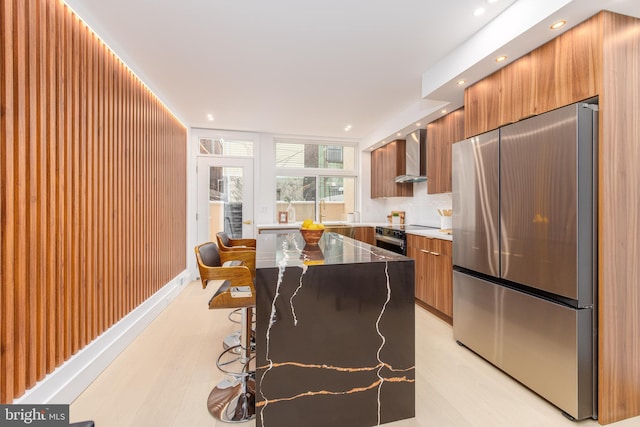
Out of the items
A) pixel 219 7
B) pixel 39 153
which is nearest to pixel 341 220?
pixel 219 7

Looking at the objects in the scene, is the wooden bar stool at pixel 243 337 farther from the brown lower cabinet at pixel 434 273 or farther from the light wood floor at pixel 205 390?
the brown lower cabinet at pixel 434 273

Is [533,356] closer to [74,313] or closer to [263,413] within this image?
[263,413]

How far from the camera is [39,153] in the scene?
154 cm

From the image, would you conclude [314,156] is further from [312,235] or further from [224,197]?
[312,235]

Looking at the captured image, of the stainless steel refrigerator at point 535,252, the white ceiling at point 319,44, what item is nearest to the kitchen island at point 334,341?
→ the stainless steel refrigerator at point 535,252

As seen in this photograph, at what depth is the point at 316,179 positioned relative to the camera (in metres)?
5.42

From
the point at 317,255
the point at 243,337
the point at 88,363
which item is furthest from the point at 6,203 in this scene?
the point at 317,255

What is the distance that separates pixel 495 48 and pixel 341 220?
13.1 ft

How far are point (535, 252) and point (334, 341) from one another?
4.72ft

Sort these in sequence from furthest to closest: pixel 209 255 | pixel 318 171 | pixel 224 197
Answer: pixel 318 171, pixel 224 197, pixel 209 255

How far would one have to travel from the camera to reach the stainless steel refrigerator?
1589mm

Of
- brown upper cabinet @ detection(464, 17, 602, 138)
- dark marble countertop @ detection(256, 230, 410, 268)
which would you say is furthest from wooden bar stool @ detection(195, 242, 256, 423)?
brown upper cabinet @ detection(464, 17, 602, 138)

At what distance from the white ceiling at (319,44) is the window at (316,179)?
1694mm

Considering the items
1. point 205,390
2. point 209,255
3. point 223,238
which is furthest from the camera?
point 223,238
